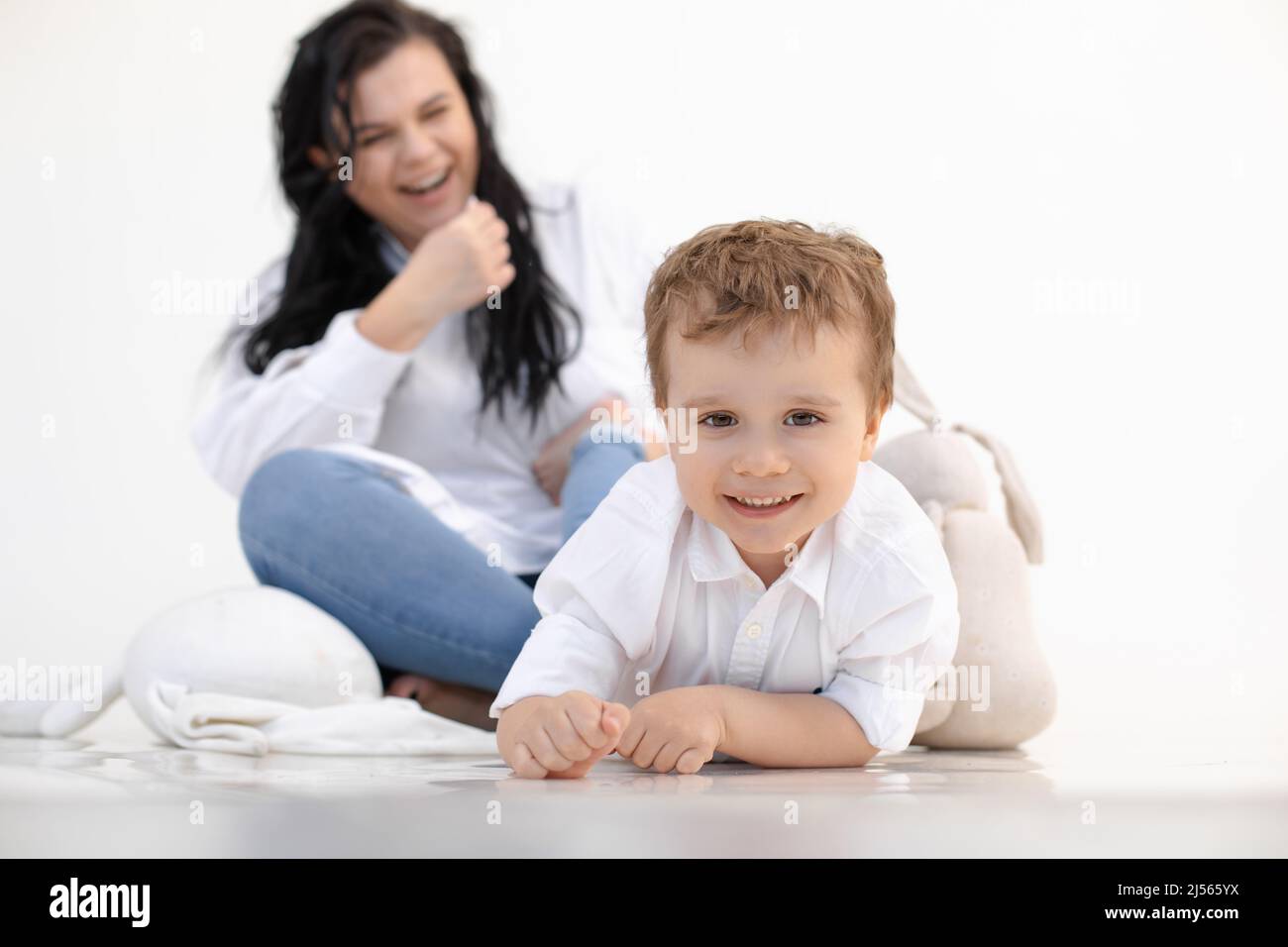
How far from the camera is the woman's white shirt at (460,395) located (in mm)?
1604

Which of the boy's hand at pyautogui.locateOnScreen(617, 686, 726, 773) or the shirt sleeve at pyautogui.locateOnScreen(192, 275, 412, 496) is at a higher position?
the shirt sleeve at pyautogui.locateOnScreen(192, 275, 412, 496)

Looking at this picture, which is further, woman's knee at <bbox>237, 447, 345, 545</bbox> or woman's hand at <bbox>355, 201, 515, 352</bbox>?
woman's hand at <bbox>355, 201, 515, 352</bbox>

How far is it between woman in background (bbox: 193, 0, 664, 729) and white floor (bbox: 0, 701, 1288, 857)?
39cm

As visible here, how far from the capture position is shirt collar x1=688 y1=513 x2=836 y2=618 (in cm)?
105

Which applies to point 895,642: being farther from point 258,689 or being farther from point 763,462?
point 258,689

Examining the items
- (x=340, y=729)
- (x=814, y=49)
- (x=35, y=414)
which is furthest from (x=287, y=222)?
(x=340, y=729)

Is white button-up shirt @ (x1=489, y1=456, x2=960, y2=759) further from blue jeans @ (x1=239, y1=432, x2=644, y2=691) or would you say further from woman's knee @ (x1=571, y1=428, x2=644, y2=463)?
woman's knee @ (x1=571, y1=428, x2=644, y2=463)

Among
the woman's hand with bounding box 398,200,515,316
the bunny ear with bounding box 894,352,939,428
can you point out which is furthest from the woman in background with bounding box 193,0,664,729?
the bunny ear with bounding box 894,352,939,428

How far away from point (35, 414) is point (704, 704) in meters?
1.72

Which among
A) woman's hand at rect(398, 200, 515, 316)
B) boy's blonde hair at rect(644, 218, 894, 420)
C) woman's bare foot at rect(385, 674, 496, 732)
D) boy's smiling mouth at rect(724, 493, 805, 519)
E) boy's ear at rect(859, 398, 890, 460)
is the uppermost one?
woman's hand at rect(398, 200, 515, 316)

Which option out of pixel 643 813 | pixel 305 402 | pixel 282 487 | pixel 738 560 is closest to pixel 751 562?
pixel 738 560

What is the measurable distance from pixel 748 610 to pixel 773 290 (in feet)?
0.82
